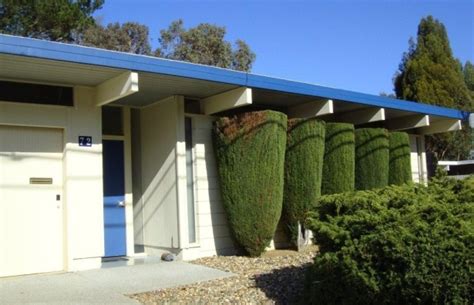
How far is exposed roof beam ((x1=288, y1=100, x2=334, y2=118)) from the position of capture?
492 inches

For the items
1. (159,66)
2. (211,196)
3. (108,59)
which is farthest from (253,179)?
(108,59)

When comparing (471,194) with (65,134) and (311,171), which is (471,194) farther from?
(65,134)

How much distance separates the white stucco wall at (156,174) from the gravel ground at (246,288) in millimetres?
1551

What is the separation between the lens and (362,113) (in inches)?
568

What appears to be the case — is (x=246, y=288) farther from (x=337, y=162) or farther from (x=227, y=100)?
(x=337, y=162)

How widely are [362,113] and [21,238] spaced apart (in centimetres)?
882

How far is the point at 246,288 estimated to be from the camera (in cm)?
796

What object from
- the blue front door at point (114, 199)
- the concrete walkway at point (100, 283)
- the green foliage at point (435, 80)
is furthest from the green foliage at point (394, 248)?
the green foliage at point (435, 80)

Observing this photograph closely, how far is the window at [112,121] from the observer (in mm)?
11383

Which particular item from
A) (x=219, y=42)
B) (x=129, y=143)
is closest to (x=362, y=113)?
(x=129, y=143)

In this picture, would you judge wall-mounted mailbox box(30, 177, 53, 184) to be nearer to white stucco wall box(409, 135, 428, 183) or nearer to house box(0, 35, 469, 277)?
house box(0, 35, 469, 277)

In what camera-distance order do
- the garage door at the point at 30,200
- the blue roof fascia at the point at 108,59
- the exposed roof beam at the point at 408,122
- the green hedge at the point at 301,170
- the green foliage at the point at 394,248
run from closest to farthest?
the green foliage at the point at 394,248, the blue roof fascia at the point at 108,59, the garage door at the point at 30,200, the green hedge at the point at 301,170, the exposed roof beam at the point at 408,122

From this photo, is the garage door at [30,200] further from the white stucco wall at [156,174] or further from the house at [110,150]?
the white stucco wall at [156,174]

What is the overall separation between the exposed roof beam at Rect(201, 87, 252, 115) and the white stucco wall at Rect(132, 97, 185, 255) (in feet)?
2.22
